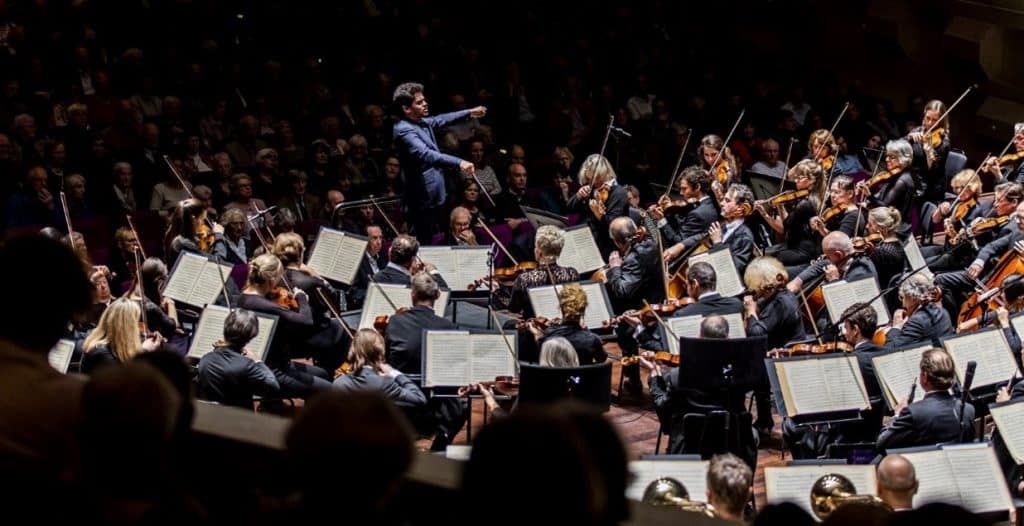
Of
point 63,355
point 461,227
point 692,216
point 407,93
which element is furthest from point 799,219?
point 63,355

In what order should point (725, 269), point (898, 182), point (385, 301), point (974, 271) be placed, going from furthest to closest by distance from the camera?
point (898, 182) → point (974, 271) → point (725, 269) → point (385, 301)

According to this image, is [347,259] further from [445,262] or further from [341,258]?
[445,262]

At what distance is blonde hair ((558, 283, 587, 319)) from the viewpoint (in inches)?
286

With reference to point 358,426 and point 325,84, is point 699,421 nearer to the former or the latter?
point 358,426

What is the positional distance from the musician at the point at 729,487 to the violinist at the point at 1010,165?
681 cm

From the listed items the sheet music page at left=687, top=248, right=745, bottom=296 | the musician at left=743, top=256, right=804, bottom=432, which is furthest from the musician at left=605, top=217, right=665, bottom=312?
the musician at left=743, top=256, right=804, bottom=432

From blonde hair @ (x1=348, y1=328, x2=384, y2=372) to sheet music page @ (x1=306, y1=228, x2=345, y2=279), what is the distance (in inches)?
66.7

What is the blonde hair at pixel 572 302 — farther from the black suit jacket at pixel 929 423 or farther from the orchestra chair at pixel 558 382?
the black suit jacket at pixel 929 423

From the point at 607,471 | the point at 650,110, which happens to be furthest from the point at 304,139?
the point at 607,471

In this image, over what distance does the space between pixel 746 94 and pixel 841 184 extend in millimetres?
5199

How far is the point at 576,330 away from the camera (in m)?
7.31

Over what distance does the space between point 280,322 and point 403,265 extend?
3.75 feet

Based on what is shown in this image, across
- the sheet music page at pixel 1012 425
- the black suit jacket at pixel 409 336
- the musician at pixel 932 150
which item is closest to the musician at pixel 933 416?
the sheet music page at pixel 1012 425

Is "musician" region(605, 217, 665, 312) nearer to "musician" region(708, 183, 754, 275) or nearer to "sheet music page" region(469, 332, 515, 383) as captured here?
"musician" region(708, 183, 754, 275)
